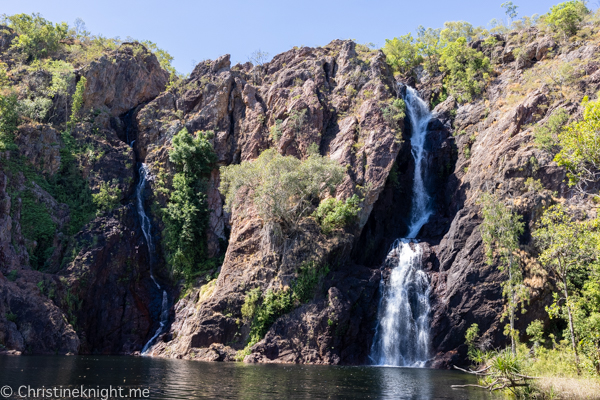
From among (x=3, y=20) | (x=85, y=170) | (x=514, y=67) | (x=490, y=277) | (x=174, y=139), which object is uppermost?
(x=3, y=20)

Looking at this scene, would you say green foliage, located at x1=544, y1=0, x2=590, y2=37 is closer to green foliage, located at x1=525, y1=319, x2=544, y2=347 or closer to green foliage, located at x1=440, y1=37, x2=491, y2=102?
green foliage, located at x1=440, y1=37, x2=491, y2=102

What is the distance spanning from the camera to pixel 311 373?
2839 centimetres

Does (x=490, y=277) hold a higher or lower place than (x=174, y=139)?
lower

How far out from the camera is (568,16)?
52562 mm

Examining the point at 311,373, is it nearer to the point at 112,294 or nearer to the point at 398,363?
the point at 398,363

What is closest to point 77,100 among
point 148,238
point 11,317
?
point 148,238

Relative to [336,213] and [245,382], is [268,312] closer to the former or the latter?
[336,213]

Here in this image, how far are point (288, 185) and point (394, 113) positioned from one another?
1716cm

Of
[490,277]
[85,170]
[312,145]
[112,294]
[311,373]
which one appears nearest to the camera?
[311,373]

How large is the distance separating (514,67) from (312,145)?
2794cm

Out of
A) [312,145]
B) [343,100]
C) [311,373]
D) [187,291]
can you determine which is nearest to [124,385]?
[311,373]

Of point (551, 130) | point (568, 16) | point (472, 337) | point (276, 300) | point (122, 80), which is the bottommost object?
point (472, 337)

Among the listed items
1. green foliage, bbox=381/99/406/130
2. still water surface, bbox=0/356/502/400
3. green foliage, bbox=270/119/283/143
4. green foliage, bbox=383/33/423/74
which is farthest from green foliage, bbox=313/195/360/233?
green foliage, bbox=383/33/423/74

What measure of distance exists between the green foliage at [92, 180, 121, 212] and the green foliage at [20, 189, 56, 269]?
5310mm
